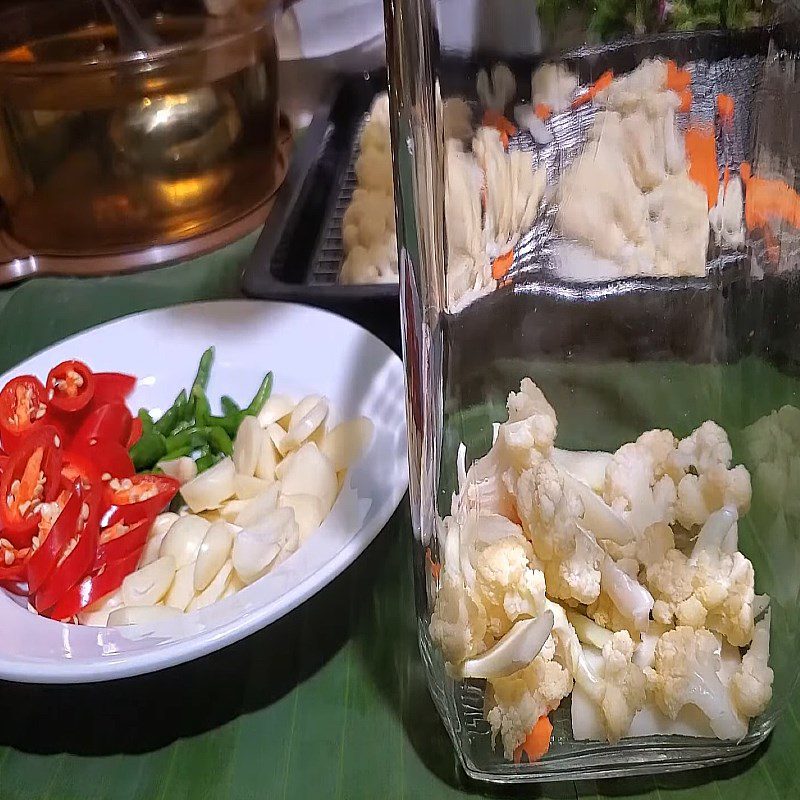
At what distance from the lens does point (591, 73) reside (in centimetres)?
43

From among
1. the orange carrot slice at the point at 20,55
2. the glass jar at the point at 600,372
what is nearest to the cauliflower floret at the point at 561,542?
the glass jar at the point at 600,372

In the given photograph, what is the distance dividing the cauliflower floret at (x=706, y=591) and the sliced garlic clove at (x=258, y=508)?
8.5 inches

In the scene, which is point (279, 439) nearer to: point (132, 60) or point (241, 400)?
point (241, 400)

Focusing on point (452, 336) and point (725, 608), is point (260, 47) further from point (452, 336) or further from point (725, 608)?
point (725, 608)

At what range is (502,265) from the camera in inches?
17.4

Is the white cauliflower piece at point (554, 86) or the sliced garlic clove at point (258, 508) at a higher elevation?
the white cauliflower piece at point (554, 86)

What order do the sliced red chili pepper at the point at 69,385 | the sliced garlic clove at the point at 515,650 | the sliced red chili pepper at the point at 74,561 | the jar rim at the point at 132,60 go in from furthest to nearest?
1. the jar rim at the point at 132,60
2. the sliced red chili pepper at the point at 69,385
3. the sliced red chili pepper at the point at 74,561
4. the sliced garlic clove at the point at 515,650

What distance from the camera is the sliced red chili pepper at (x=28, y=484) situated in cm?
49

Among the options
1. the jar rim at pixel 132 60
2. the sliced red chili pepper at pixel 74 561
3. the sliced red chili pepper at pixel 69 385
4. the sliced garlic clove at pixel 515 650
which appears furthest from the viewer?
the jar rim at pixel 132 60

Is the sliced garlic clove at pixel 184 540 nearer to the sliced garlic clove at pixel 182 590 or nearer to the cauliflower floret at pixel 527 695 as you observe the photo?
the sliced garlic clove at pixel 182 590

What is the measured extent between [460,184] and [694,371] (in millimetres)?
171

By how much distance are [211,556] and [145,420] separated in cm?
17

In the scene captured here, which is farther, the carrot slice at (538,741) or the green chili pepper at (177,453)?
the green chili pepper at (177,453)

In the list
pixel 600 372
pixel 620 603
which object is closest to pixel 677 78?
pixel 600 372
